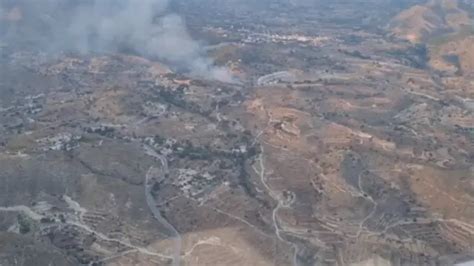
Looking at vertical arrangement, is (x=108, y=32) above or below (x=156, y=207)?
below

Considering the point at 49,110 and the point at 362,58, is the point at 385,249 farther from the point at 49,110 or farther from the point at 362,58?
the point at 362,58

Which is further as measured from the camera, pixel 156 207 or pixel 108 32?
pixel 108 32

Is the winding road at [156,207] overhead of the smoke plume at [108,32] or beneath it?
overhead

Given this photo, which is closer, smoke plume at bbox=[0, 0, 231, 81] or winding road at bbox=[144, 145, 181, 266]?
winding road at bbox=[144, 145, 181, 266]

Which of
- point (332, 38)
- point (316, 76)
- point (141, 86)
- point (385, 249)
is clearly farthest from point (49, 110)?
point (332, 38)

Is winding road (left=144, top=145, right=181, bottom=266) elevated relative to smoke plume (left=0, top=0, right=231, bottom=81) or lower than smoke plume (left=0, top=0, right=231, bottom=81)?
elevated

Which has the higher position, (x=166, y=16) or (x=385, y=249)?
(x=385, y=249)

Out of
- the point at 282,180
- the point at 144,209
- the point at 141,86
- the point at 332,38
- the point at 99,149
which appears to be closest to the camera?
the point at 144,209

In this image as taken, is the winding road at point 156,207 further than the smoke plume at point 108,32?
No
